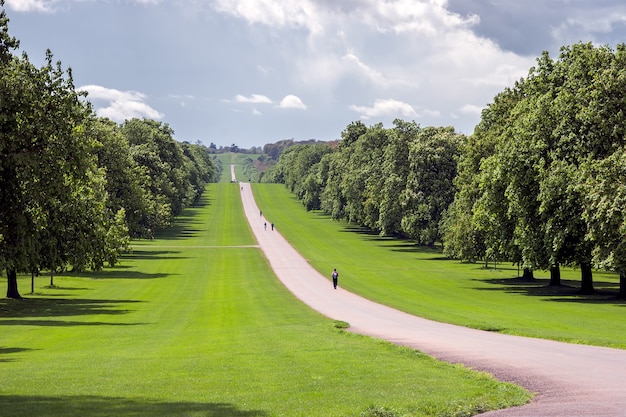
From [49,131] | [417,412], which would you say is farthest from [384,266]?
[417,412]

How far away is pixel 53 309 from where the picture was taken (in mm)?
44000

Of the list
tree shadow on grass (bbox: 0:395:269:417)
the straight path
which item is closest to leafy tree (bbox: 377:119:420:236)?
the straight path

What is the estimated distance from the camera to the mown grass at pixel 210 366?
15930 millimetres

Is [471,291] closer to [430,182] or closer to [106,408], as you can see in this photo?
[430,182]

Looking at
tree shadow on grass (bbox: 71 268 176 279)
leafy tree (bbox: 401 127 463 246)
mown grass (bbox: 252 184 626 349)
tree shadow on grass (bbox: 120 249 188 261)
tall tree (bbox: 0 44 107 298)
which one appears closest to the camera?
mown grass (bbox: 252 184 626 349)

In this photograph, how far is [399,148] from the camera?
104 m

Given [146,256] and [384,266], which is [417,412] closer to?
[384,266]

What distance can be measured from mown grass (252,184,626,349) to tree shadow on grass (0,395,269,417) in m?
16.3

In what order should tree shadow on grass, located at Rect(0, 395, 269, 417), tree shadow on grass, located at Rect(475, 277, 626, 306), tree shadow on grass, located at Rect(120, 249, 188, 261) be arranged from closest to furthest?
1. tree shadow on grass, located at Rect(0, 395, 269, 417)
2. tree shadow on grass, located at Rect(475, 277, 626, 306)
3. tree shadow on grass, located at Rect(120, 249, 188, 261)

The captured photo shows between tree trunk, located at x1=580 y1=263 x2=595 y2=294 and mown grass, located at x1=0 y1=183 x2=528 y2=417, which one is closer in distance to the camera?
mown grass, located at x1=0 y1=183 x2=528 y2=417

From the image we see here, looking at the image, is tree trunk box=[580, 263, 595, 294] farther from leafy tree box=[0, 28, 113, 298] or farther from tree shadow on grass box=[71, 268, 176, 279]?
tree shadow on grass box=[71, 268, 176, 279]

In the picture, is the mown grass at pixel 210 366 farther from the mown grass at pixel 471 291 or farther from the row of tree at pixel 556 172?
the row of tree at pixel 556 172

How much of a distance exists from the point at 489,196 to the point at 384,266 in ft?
89.1

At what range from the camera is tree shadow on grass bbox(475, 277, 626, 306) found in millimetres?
49419
